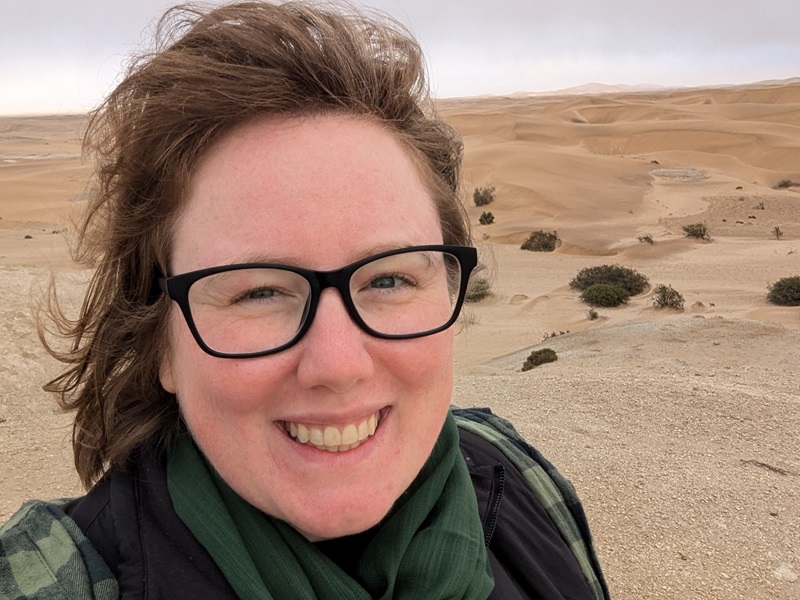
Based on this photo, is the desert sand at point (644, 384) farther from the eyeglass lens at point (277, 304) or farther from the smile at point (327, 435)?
the smile at point (327, 435)

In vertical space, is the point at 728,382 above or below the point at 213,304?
below

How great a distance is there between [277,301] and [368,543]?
60cm

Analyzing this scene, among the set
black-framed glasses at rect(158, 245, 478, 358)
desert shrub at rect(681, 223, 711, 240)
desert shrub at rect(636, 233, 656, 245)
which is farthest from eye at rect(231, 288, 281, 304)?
desert shrub at rect(681, 223, 711, 240)

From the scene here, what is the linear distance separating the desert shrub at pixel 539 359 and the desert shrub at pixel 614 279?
16.4 ft

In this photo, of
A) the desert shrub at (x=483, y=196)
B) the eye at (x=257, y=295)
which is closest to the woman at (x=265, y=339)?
the eye at (x=257, y=295)

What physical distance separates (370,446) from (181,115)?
777mm

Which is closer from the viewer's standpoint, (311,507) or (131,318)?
(311,507)

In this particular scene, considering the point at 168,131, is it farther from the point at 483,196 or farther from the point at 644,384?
the point at 483,196

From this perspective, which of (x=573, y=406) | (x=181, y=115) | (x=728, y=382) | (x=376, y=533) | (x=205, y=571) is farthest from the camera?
(x=728, y=382)

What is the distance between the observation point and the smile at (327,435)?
1.27m

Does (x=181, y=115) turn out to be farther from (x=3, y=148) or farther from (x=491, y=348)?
(x=3, y=148)

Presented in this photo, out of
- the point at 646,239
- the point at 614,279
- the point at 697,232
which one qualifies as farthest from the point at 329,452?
the point at 697,232

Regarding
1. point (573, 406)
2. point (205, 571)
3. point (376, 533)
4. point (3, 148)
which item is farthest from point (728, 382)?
point (3, 148)

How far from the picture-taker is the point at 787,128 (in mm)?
40844
